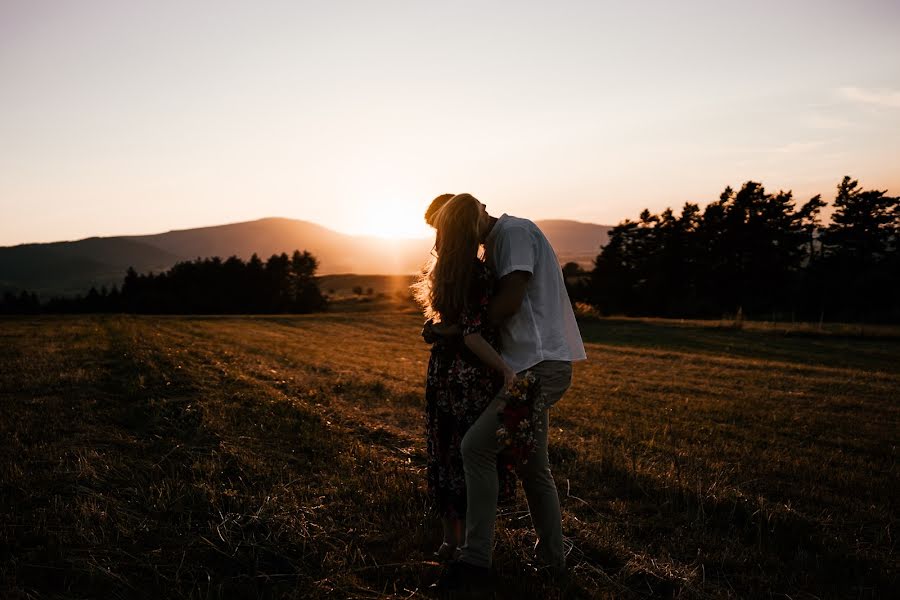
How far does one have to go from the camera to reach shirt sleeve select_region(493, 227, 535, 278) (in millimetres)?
3488

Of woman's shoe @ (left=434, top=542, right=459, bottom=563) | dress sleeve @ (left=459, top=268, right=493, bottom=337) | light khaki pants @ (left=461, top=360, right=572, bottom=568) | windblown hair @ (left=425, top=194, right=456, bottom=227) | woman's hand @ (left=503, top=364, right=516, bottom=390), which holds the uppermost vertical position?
windblown hair @ (left=425, top=194, right=456, bottom=227)

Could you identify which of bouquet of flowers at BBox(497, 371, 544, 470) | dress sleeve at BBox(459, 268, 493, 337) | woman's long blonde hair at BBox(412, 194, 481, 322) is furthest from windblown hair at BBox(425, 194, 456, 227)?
bouquet of flowers at BBox(497, 371, 544, 470)

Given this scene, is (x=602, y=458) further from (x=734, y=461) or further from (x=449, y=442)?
(x=449, y=442)

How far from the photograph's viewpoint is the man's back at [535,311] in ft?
12.1

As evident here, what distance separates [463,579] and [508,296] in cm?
197

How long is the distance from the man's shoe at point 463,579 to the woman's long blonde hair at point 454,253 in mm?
1712

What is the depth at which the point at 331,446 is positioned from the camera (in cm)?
691

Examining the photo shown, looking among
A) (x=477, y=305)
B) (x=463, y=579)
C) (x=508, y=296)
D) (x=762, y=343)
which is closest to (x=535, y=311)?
(x=508, y=296)

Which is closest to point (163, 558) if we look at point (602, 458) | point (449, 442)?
point (449, 442)

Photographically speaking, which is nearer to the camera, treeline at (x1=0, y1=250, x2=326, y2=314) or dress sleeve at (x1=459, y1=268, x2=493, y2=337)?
dress sleeve at (x1=459, y1=268, x2=493, y2=337)

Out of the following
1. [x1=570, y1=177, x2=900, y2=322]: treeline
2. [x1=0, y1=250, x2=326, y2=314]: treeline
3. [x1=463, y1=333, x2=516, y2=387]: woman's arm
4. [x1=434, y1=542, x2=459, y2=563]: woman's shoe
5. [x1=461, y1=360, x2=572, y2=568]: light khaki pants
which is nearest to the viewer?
[x1=463, y1=333, x2=516, y2=387]: woman's arm

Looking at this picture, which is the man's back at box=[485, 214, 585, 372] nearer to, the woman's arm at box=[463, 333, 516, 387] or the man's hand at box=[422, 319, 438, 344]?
the woman's arm at box=[463, 333, 516, 387]

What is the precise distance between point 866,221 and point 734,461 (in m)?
66.1

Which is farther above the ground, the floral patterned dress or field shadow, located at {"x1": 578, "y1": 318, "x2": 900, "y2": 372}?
the floral patterned dress
